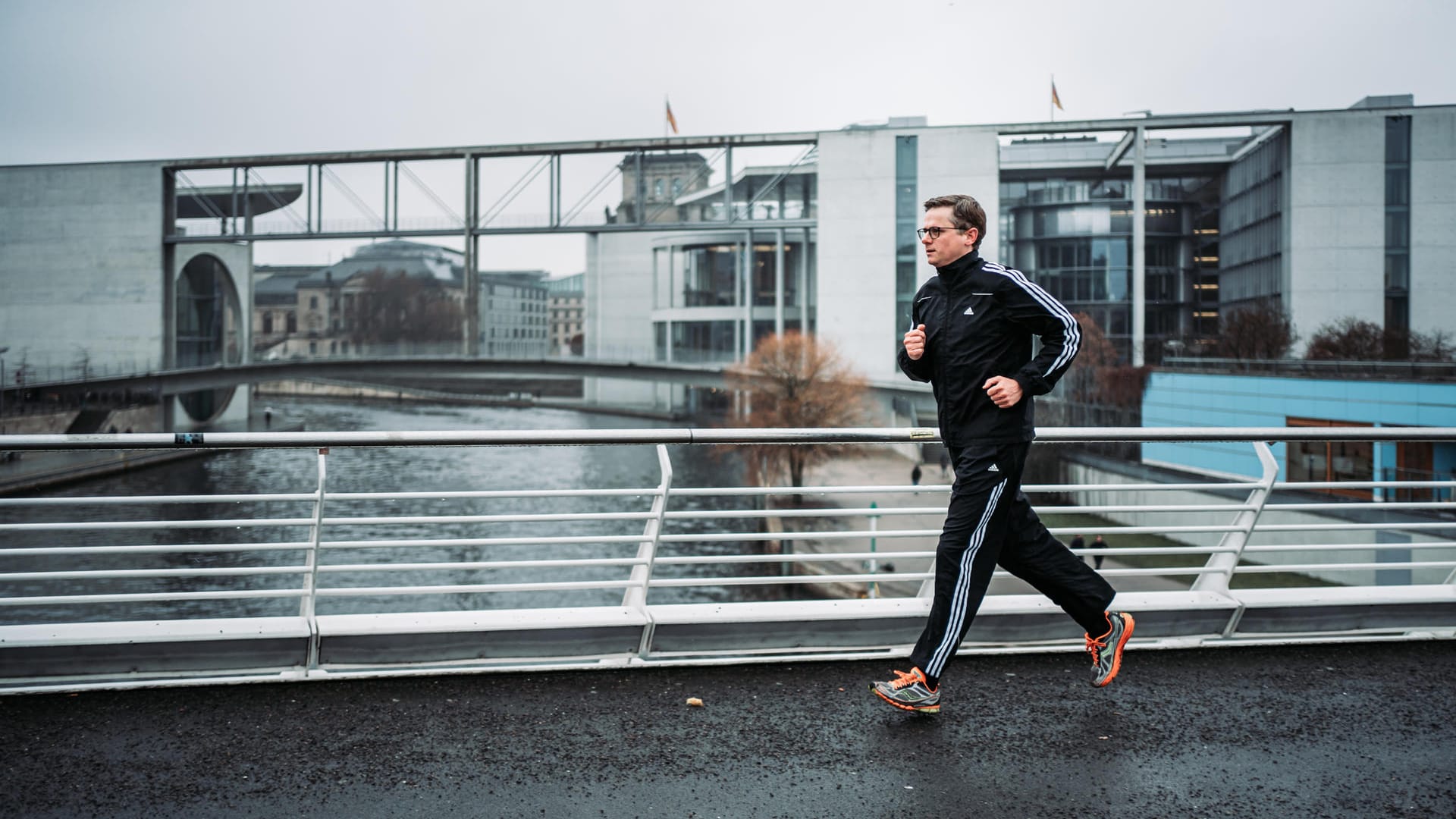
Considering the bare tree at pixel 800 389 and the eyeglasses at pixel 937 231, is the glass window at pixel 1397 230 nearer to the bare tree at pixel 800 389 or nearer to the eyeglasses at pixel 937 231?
the bare tree at pixel 800 389

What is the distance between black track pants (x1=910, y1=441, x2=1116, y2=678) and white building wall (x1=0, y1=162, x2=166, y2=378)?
67388 mm

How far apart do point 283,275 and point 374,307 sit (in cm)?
1427

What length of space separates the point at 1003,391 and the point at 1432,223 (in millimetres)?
51857

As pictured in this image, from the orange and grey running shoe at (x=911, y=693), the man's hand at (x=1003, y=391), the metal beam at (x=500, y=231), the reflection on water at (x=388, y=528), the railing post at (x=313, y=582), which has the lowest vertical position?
the reflection on water at (x=388, y=528)

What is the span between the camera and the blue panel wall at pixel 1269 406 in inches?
1201

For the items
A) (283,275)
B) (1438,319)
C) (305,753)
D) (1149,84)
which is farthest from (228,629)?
(283,275)

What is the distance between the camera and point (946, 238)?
387 centimetres

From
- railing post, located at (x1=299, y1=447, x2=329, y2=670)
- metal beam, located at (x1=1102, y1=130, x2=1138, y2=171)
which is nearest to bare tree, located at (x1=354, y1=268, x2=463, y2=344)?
metal beam, located at (x1=1102, y1=130, x2=1138, y2=171)

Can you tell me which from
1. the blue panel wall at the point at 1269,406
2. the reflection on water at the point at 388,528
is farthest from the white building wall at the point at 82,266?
the blue panel wall at the point at 1269,406

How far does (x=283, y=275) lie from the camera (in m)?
126

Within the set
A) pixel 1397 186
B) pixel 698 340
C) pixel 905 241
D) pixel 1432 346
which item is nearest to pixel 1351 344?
pixel 1432 346

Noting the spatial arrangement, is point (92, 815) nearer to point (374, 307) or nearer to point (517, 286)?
point (374, 307)

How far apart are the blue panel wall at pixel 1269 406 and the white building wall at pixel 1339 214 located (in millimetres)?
10683

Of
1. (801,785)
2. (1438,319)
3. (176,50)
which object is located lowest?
(801,785)
